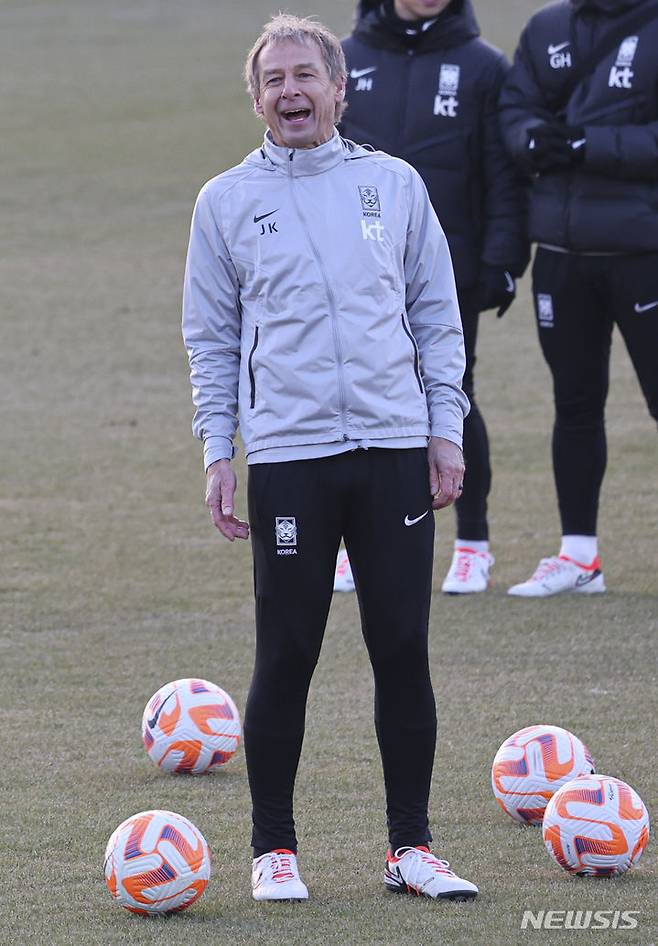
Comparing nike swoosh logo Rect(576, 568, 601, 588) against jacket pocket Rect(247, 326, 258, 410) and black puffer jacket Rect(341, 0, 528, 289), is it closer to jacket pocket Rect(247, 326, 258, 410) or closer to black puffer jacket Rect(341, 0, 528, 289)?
black puffer jacket Rect(341, 0, 528, 289)

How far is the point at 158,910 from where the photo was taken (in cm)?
398

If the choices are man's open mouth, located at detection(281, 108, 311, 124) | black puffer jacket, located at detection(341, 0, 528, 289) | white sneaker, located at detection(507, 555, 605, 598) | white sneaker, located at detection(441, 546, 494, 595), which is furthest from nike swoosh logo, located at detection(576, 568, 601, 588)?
man's open mouth, located at detection(281, 108, 311, 124)

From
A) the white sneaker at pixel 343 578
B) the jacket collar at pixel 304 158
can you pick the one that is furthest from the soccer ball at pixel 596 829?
the white sneaker at pixel 343 578

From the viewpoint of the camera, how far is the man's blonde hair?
13.2ft

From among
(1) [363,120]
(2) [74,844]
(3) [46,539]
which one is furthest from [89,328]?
(2) [74,844]

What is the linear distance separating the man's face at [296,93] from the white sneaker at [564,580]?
3535 mm

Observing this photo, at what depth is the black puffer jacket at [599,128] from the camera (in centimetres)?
662

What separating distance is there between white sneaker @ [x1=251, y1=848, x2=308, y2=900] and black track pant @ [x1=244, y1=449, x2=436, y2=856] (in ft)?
0.11

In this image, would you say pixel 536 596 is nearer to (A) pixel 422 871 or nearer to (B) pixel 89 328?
(A) pixel 422 871

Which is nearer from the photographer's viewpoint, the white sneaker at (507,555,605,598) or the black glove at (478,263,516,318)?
the black glove at (478,263,516,318)

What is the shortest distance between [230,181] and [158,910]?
69.0 inches

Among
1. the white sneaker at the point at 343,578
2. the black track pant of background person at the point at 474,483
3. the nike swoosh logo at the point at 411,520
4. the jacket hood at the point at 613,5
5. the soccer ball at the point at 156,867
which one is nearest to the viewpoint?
the soccer ball at the point at 156,867

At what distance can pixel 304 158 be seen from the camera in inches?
159

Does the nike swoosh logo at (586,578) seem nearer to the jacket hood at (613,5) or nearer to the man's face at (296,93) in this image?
the jacket hood at (613,5)
